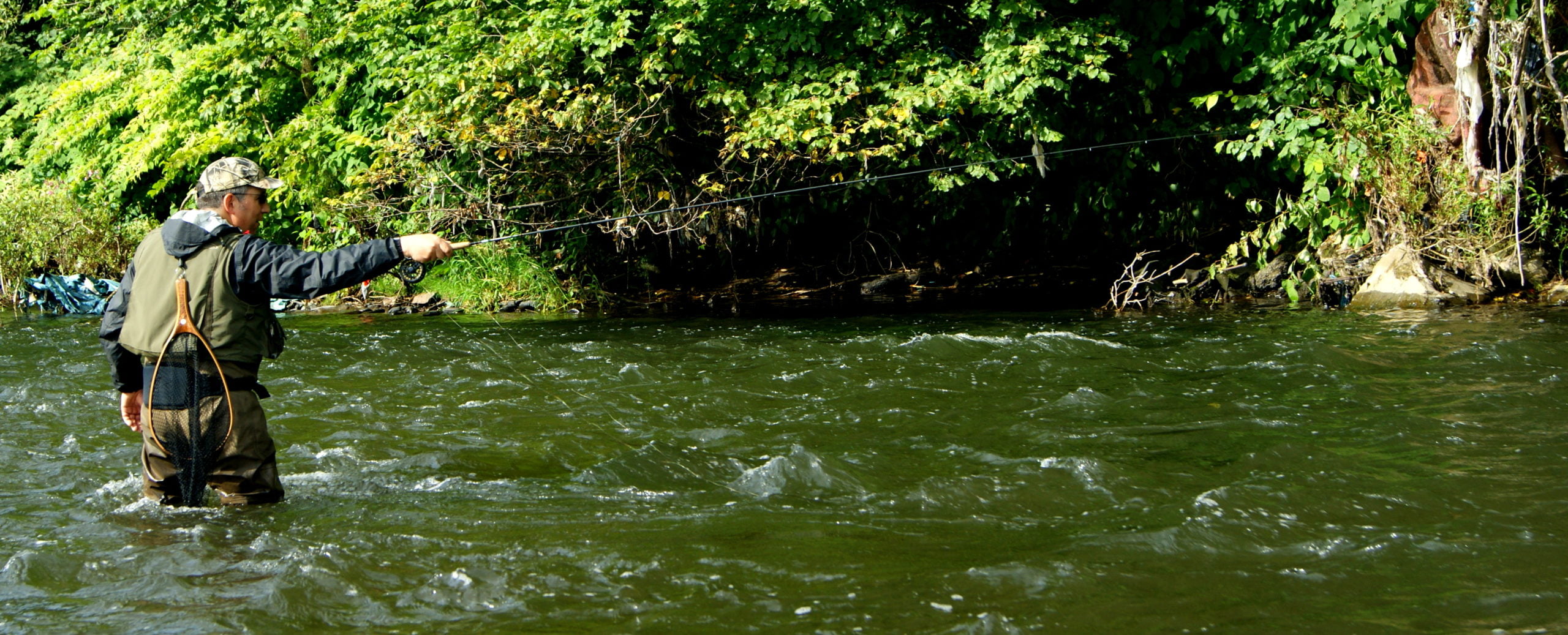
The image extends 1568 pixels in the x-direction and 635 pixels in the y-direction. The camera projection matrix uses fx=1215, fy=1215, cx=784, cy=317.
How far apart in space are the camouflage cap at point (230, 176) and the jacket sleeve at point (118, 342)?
0.46 m

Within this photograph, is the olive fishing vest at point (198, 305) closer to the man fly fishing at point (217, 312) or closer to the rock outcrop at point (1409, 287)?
the man fly fishing at point (217, 312)

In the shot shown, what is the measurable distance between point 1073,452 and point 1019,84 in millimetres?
5053

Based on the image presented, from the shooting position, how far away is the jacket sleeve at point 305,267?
3.95 meters

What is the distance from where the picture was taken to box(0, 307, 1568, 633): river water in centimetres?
349

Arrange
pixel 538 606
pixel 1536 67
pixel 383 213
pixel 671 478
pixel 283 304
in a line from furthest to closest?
pixel 283 304
pixel 383 213
pixel 1536 67
pixel 671 478
pixel 538 606

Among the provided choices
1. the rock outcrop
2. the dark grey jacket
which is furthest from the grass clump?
the rock outcrop

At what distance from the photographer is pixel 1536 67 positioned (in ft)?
30.5

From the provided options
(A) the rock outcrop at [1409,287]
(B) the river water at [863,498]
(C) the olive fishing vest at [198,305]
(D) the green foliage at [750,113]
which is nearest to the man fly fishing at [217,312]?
(C) the olive fishing vest at [198,305]

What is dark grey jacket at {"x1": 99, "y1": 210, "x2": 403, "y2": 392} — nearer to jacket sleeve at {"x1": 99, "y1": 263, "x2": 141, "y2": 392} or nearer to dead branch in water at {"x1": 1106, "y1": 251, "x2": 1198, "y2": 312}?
jacket sleeve at {"x1": 99, "y1": 263, "x2": 141, "y2": 392}

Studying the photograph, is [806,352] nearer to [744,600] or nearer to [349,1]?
[744,600]

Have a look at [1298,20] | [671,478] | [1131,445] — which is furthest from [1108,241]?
[671,478]

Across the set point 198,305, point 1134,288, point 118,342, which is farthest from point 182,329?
point 1134,288

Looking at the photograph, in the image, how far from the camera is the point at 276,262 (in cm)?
405

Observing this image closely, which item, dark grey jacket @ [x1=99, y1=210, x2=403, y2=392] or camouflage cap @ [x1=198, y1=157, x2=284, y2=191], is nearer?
dark grey jacket @ [x1=99, y1=210, x2=403, y2=392]
